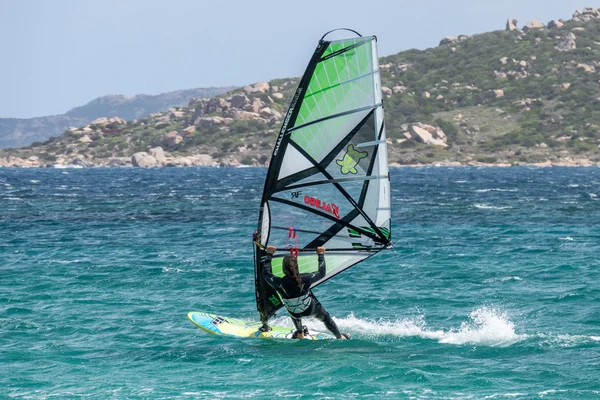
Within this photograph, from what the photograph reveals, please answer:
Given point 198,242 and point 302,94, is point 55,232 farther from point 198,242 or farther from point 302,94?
point 302,94

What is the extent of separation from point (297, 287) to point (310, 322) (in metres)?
3.60

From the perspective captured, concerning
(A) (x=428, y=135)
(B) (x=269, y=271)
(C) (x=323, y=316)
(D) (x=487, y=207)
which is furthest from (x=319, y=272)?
(A) (x=428, y=135)

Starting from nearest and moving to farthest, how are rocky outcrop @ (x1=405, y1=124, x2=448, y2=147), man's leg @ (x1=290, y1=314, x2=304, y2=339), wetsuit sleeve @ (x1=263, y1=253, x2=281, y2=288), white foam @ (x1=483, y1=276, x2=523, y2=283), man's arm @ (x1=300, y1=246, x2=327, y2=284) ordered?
man's arm @ (x1=300, y1=246, x2=327, y2=284)
wetsuit sleeve @ (x1=263, y1=253, x2=281, y2=288)
man's leg @ (x1=290, y1=314, x2=304, y2=339)
white foam @ (x1=483, y1=276, x2=523, y2=283)
rocky outcrop @ (x1=405, y1=124, x2=448, y2=147)

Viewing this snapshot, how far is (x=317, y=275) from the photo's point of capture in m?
16.8

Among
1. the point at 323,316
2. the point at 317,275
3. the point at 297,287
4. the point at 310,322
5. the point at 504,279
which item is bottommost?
the point at 504,279

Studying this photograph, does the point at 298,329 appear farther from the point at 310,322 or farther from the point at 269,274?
the point at 310,322

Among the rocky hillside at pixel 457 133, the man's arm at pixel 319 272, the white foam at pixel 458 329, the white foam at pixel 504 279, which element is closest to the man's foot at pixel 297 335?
the man's arm at pixel 319 272

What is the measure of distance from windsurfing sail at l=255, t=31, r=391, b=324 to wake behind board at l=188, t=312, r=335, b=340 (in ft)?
1.59

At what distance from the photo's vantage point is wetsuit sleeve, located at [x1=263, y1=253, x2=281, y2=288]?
17078mm

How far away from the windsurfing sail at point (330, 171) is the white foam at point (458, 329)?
214cm

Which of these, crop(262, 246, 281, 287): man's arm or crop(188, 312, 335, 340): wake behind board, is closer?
crop(262, 246, 281, 287): man's arm

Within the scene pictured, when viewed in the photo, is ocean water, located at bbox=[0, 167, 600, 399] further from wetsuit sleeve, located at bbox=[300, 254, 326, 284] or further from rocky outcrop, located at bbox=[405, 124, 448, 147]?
rocky outcrop, located at bbox=[405, 124, 448, 147]

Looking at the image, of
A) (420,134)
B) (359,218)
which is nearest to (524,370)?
(359,218)

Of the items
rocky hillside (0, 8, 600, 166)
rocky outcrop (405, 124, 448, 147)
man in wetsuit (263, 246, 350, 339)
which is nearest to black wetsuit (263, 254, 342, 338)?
man in wetsuit (263, 246, 350, 339)
